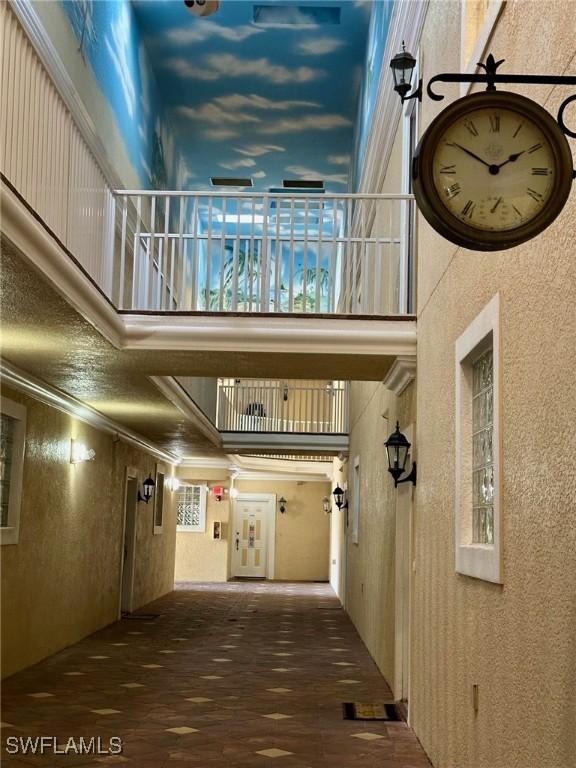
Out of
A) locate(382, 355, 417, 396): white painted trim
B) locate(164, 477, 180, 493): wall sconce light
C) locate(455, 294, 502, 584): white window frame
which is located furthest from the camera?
locate(164, 477, 180, 493): wall sconce light

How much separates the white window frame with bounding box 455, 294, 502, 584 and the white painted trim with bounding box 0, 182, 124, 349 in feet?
7.74

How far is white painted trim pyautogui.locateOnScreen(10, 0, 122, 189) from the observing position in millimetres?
7238

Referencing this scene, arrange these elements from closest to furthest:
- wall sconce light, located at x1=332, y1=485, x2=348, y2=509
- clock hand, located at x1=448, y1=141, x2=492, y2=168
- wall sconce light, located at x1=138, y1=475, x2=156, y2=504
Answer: clock hand, located at x1=448, y1=141, x2=492, y2=168
wall sconce light, located at x1=138, y1=475, x2=156, y2=504
wall sconce light, located at x1=332, y1=485, x2=348, y2=509

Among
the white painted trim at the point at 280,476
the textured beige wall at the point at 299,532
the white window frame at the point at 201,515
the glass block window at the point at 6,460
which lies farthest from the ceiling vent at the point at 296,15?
the textured beige wall at the point at 299,532

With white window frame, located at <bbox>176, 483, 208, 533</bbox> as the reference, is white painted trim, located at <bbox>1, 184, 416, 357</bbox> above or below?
above

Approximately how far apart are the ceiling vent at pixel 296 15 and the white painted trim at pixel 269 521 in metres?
15.0

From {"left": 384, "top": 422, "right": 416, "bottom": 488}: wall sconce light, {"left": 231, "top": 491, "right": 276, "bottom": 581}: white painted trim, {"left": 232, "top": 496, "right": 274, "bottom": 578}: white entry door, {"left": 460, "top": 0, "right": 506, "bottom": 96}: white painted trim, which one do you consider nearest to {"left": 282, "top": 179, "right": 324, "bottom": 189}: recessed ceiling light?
{"left": 231, "top": 491, "right": 276, "bottom": 581}: white painted trim

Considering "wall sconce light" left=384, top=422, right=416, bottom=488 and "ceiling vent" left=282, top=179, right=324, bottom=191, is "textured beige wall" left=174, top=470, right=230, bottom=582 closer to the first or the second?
"ceiling vent" left=282, top=179, right=324, bottom=191

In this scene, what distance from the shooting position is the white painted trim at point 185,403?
32.1 feet

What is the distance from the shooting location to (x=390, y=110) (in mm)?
9805

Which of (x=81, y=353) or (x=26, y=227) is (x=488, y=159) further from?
(x=81, y=353)

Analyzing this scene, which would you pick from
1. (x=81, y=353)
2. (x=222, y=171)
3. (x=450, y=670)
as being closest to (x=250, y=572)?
(x=222, y=171)

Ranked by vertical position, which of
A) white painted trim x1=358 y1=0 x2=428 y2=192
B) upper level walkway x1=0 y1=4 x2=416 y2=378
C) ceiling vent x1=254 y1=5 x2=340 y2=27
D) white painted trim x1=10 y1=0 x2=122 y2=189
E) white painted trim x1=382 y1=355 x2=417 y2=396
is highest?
ceiling vent x1=254 y1=5 x2=340 y2=27

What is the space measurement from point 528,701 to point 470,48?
364 centimetres
